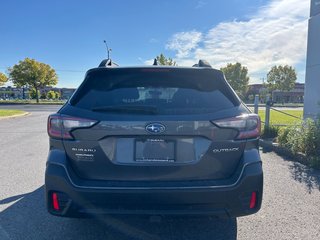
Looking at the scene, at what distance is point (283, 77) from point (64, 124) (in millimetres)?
A: 70759

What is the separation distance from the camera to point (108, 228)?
320 centimetres

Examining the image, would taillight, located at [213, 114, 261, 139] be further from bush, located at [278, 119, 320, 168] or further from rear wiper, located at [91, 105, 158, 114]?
bush, located at [278, 119, 320, 168]

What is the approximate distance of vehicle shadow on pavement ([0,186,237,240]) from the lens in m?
3.04

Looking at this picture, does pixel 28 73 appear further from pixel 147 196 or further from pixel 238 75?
pixel 147 196

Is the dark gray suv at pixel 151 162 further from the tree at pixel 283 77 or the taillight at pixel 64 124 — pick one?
the tree at pixel 283 77

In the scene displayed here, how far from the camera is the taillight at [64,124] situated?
245 centimetres

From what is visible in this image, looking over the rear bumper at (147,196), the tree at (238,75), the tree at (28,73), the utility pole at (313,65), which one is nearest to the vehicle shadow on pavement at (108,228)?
the rear bumper at (147,196)

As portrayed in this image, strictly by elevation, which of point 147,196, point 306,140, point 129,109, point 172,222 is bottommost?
point 172,222

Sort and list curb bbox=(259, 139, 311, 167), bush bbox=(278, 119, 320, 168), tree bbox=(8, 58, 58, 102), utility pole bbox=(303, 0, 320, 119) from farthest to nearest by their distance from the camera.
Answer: tree bbox=(8, 58, 58, 102) → utility pole bbox=(303, 0, 320, 119) → curb bbox=(259, 139, 311, 167) → bush bbox=(278, 119, 320, 168)

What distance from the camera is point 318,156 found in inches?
227

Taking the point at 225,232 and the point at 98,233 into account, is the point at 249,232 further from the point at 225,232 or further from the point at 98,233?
the point at 98,233

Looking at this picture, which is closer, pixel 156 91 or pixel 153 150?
pixel 153 150

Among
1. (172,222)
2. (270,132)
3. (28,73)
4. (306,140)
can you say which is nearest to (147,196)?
(172,222)

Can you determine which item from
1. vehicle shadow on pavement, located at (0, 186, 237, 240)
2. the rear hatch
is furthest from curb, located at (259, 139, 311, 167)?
the rear hatch
